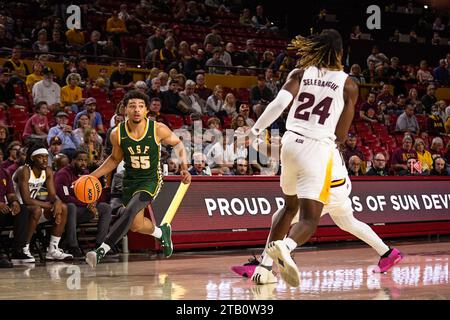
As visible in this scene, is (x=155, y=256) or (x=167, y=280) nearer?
(x=167, y=280)

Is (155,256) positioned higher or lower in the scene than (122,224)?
lower

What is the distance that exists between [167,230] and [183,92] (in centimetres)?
737

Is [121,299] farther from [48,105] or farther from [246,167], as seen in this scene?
[48,105]

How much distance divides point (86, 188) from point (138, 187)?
59 centimetres

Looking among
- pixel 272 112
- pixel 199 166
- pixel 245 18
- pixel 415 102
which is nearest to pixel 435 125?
pixel 415 102

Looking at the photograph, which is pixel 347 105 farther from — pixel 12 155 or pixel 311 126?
pixel 12 155

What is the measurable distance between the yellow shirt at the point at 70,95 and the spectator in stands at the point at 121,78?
4.93ft

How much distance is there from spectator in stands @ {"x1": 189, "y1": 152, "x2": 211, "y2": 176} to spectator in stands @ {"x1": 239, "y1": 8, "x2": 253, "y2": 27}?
1159 centimetres

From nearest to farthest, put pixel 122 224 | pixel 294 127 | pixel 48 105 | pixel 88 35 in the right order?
pixel 294 127 < pixel 122 224 < pixel 48 105 < pixel 88 35

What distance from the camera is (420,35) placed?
90.3 feet

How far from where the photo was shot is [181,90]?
1688 cm

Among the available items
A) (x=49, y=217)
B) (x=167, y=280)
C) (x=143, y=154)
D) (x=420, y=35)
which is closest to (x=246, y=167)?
(x=49, y=217)
